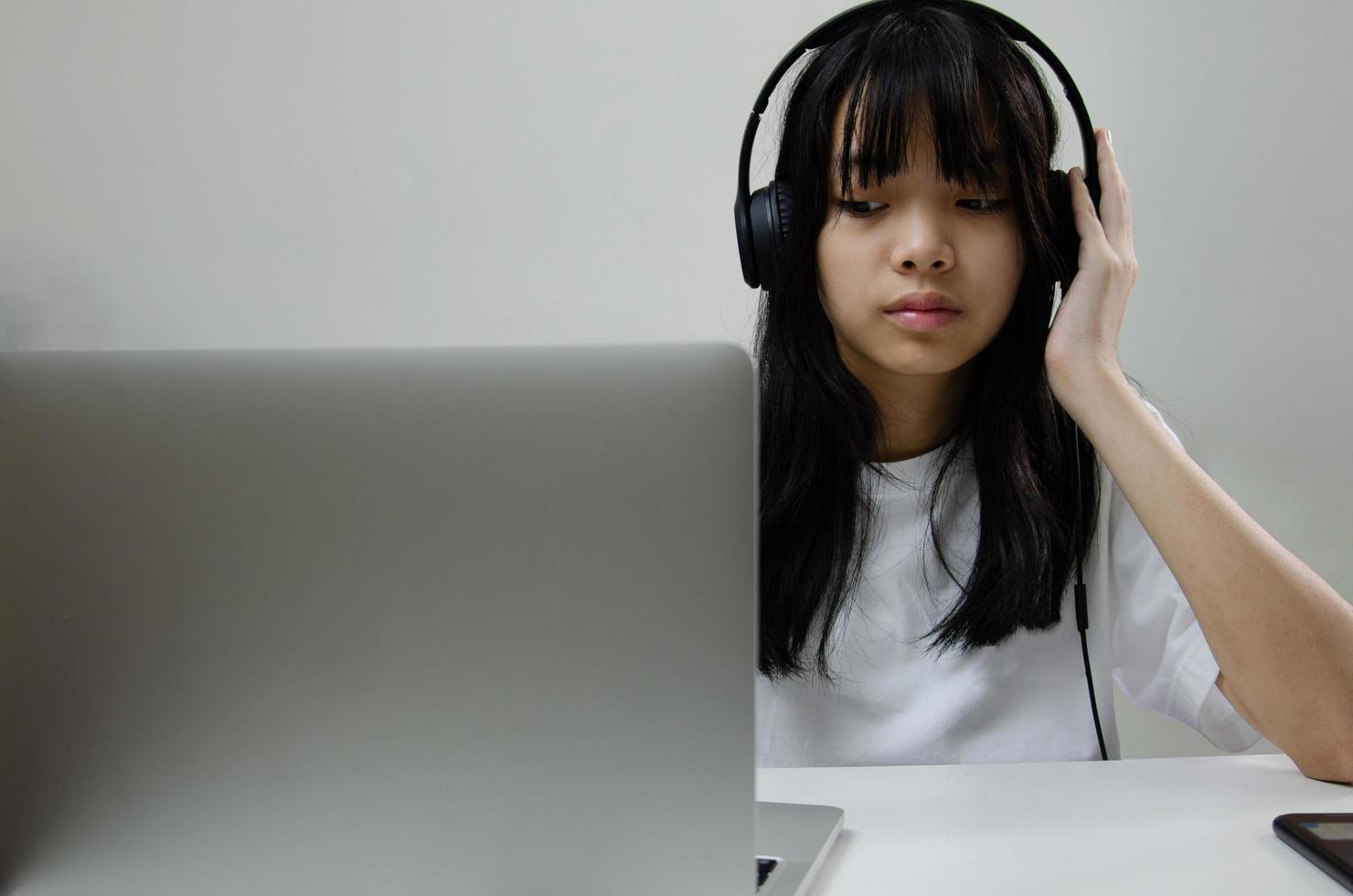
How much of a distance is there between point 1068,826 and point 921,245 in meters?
0.47

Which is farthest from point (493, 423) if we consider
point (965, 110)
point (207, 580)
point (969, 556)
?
point (969, 556)

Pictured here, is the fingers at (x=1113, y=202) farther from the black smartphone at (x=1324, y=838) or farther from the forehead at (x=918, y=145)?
the black smartphone at (x=1324, y=838)

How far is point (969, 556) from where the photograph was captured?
3.50 ft

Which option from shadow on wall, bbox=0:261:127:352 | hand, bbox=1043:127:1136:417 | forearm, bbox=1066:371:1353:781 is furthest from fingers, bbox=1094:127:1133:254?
shadow on wall, bbox=0:261:127:352

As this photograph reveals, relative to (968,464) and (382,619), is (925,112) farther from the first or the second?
(382,619)

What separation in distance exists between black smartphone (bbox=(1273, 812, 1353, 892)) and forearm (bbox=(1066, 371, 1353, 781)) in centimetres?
15

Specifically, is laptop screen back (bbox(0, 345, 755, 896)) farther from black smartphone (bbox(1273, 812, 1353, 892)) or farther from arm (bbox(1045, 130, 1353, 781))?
arm (bbox(1045, 130, 1353, 781))

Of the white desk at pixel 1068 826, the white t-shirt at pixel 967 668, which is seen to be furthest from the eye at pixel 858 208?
the white desk at pixel 1068 826

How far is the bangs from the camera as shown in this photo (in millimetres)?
909

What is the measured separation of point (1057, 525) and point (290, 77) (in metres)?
1.45

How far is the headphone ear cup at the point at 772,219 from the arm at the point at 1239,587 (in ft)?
0.90

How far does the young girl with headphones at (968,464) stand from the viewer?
863mm

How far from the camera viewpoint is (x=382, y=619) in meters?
0.46

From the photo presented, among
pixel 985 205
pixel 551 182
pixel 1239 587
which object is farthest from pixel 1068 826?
pixel 551 182
